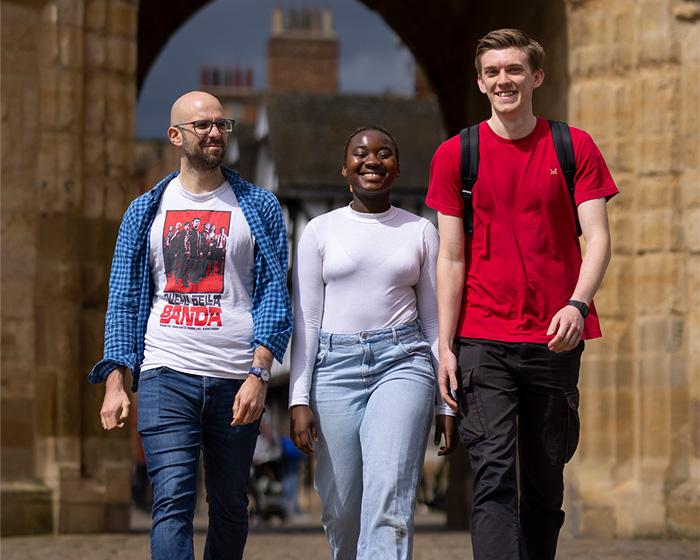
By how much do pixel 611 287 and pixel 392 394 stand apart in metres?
5.08

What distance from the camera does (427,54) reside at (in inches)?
540

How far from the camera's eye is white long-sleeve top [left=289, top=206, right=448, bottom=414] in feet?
13.5

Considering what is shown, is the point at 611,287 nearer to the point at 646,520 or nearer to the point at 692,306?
the point at 692,306

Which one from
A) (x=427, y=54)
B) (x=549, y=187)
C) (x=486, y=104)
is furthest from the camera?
(x=427, y=54)

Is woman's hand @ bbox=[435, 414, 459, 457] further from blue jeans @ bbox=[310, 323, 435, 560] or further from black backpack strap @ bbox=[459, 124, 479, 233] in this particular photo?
black backpack strap @ bbox=[459, 124, 479, 233]

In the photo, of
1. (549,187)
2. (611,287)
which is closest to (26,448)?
(611,287)

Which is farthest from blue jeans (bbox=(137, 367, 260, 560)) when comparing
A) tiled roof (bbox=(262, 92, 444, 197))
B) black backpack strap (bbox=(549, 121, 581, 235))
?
tiled roof (bbox=(262, 92, 444, 197))

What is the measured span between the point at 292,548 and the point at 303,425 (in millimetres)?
4125

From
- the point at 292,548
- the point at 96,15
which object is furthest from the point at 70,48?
the point at 292,548

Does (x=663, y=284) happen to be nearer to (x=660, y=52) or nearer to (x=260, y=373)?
(x=660, y=52)

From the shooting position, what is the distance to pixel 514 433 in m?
3.96

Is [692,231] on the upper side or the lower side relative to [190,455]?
upper

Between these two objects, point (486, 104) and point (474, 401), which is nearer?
point (474, 401)

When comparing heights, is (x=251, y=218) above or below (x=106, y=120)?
below
